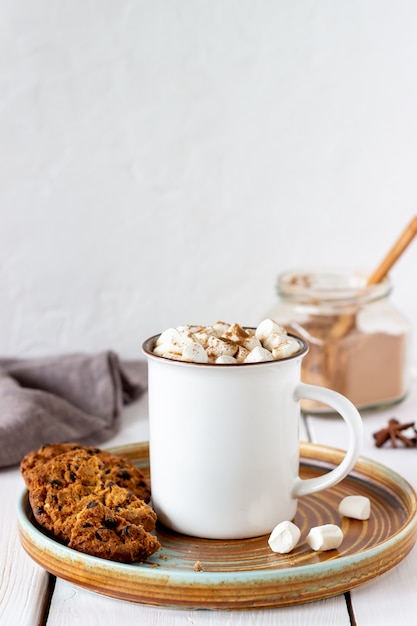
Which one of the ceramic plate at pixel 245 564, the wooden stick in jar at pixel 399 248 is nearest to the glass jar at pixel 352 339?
the wooden stick in jar at pixel 399 248

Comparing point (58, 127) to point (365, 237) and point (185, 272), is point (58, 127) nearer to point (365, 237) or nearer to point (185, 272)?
point (185, 272)

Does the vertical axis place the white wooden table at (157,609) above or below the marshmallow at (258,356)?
below

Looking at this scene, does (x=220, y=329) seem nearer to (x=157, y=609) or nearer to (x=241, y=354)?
(x=241, y=354)

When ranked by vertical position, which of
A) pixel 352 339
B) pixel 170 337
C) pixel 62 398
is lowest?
pixel 62 398

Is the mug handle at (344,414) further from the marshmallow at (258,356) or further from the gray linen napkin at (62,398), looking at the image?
the gray linen napkin at (62,398)

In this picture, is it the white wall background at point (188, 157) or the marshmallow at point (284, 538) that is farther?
the white wall background at point (188, 157)

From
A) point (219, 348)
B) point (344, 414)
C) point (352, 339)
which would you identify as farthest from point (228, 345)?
point (352, 339)

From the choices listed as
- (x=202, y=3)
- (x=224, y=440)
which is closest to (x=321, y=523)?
(x=224, y=440)
